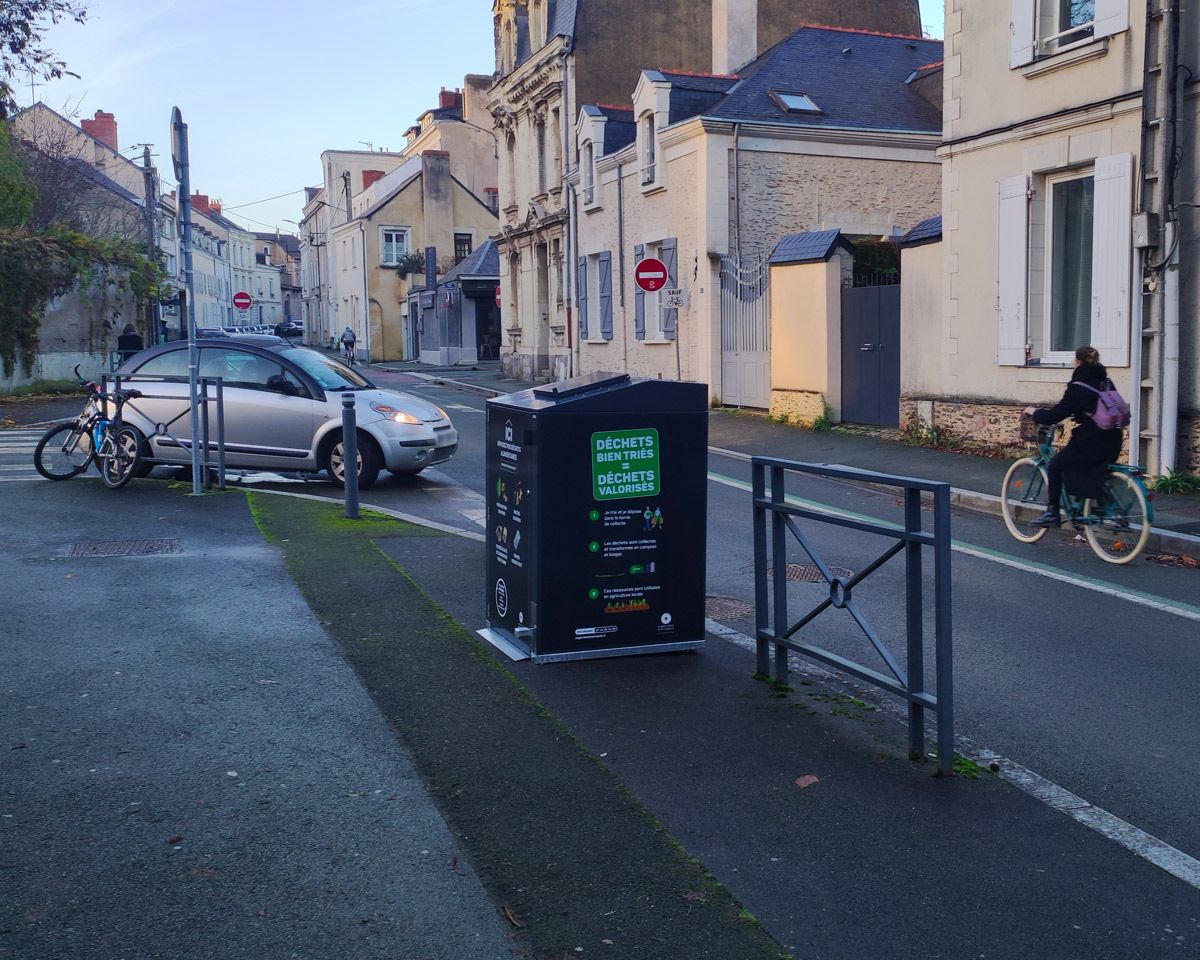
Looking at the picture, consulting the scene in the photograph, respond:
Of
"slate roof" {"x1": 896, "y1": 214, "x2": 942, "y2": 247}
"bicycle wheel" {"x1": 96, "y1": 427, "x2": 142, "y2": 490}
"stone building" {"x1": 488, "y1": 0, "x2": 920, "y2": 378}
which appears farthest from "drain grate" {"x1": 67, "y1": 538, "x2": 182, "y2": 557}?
"stone building" {"x1": 488, "y1": 0, "x2": 920, "y2": 378}

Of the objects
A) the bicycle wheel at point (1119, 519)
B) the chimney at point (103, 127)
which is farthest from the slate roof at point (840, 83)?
the chimney at point (103, 127)

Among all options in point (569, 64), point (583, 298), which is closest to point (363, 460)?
point (583, 298)

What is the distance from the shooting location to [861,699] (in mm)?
5719

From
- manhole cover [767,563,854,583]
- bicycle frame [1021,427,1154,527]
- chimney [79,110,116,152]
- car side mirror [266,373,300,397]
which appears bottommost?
manhole cover [767,563,854,583]

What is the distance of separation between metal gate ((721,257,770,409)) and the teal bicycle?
1114 cm

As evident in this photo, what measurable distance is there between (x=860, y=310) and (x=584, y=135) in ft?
42.3

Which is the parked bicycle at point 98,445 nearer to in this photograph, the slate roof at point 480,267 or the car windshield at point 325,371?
the car windshield at point 325,371

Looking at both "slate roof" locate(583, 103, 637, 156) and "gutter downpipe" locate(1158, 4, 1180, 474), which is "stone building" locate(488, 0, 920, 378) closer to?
"slate roof" locate(583, 103, 637, 156)

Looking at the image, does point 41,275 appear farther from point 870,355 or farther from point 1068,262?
point 1068,262

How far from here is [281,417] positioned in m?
13.4

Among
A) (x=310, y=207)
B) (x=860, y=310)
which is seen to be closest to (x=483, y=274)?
(x=860, y=310)

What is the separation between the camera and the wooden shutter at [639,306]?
2731cm

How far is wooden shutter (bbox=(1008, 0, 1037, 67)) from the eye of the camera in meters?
14.7

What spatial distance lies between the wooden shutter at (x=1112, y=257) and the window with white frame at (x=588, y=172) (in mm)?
17552
